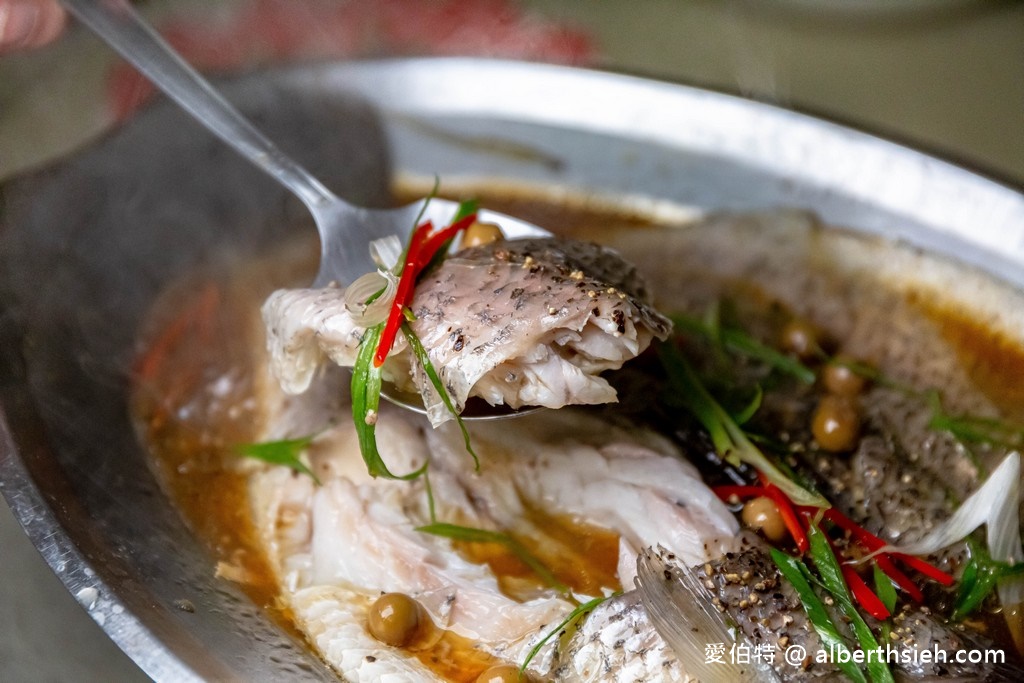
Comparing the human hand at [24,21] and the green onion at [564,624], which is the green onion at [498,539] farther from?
the human hand at [24,21]

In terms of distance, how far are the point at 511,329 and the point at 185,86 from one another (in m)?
1.33

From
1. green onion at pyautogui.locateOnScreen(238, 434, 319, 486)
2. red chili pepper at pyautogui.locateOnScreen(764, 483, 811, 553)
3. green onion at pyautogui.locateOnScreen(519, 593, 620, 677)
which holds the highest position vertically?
green onion at pyautogui.locateOnScreen(238, 434, 319, 486)

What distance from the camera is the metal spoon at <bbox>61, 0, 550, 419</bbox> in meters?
2.29

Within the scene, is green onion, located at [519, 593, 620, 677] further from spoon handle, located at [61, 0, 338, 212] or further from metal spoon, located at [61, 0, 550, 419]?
spoon handle, located at [61, 0, 338, 212]

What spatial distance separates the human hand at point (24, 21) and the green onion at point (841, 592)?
2423 millimetres

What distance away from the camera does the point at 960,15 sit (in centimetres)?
403

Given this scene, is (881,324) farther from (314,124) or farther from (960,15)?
(960,15)

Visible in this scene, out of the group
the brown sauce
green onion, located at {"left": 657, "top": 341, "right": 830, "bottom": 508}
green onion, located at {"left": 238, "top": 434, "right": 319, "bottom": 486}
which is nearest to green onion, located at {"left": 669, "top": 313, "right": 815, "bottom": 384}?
green onion, located at {"left": 657, "top": 341, "right": 830, "bottom": 508}

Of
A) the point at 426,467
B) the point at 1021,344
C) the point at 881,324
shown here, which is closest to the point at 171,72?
the point at 426,467

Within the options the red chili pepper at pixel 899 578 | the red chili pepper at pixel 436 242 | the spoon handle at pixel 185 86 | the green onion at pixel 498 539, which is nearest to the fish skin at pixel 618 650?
the green onion at pixel 498 539

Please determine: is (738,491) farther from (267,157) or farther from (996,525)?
(267,157)

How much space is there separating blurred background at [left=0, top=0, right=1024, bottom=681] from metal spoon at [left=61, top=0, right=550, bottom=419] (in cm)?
27

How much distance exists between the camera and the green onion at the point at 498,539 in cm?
191

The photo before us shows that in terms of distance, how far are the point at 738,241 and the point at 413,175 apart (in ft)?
3.41
